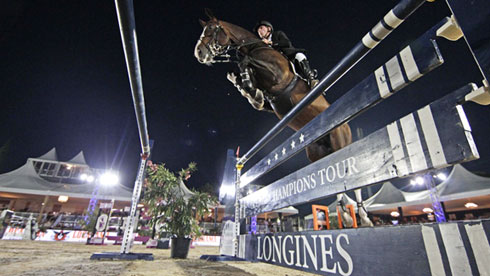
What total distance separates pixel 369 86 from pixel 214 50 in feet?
6.53

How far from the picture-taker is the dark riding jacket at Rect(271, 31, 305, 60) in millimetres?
2285

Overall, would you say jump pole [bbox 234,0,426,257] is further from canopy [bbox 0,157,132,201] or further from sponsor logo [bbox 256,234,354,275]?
canopy [bbox 0,157,132,201]

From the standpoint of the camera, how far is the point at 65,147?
1617cm

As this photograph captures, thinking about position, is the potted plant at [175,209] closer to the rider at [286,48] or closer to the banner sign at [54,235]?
the rider at [286,48]

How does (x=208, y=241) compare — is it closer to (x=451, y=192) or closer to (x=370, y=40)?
(x=451, y=192)

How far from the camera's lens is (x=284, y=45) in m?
2.38

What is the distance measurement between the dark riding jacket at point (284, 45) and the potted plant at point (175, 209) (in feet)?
9.56

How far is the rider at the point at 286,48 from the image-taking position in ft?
6.74

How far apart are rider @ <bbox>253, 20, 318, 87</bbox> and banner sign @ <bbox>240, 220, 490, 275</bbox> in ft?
5.11

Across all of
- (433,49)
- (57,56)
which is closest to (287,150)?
(433,49)

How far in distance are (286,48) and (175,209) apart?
10.6ft

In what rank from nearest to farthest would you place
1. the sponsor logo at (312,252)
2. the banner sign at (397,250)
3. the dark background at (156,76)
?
the banner sign at (397,250) → the sponsor logo at (312,252) → the dark background at (156,76)

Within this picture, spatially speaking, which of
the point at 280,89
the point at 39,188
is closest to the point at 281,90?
the point at 280,89

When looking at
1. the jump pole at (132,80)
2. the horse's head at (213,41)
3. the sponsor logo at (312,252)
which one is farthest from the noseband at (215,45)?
the sponsor logo at (312,252)
